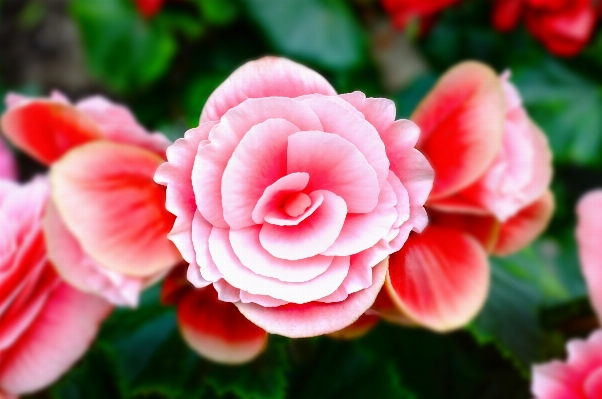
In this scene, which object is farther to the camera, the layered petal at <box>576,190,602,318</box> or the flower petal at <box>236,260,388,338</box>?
the layered petal at <box>576,190,602,318</box>

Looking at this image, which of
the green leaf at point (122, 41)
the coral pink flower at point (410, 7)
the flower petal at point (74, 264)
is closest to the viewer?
the flower petal at point (74, 264)

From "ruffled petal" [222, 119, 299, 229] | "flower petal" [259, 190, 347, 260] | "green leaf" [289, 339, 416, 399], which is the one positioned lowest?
"green leaf" [289, 339, 416, 399]

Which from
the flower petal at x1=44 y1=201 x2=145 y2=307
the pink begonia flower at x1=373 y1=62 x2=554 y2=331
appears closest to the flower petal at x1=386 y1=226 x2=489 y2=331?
the pink begonia flower at x1=373 y1=62 x2=554 y2=331

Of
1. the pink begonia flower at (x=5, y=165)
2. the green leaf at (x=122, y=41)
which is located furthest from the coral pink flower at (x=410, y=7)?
the pink begonia flower at (x=5, y=165)

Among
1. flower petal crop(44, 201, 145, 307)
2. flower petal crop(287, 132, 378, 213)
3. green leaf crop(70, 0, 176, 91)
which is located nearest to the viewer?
flower petal crop(287, 132, 378, 213)

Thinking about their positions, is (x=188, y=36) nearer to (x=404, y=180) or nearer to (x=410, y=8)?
(x=410, y=8)

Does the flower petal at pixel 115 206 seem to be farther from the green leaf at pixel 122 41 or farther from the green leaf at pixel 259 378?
the green leaf at pixel 122 41

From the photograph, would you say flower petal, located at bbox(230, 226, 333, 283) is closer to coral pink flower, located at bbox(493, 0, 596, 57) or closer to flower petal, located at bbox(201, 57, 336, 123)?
flower petal, located at bbox(201, 57, 336, 123)
